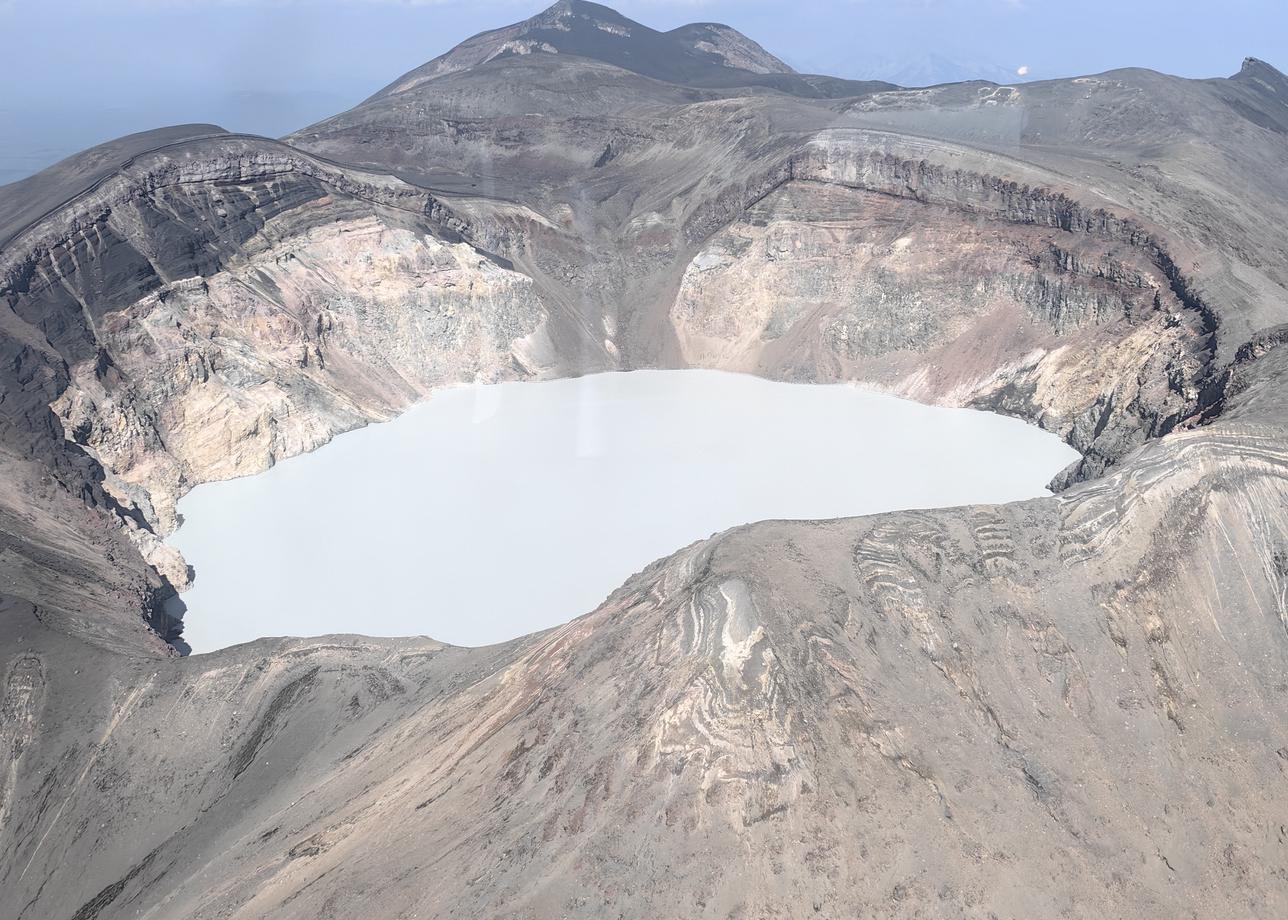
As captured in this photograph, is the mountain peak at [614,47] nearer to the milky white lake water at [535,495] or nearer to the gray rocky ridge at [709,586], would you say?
the gray rocky ridge at [709,586]

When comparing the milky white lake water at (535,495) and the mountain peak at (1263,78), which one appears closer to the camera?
the milky white lake water at (535,495)

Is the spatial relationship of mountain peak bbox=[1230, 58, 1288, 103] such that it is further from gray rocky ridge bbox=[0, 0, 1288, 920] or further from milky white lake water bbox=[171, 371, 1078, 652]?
milky white lake water bbox=[171, 371, 1078, 652]

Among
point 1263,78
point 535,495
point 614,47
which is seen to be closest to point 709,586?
point 535,495

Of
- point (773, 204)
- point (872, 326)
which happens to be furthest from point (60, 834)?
point (773, 204)

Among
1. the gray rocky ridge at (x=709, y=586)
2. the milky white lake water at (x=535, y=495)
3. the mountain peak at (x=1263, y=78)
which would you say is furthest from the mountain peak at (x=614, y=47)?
the milky white lake water at (x=535, y=495)

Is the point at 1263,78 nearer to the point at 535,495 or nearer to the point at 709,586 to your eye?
the point at 535,495

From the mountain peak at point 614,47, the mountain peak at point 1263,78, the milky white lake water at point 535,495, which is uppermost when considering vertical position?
the mountain peak at point 614,47

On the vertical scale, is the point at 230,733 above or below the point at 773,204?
below

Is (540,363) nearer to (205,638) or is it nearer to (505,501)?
(505,501)
